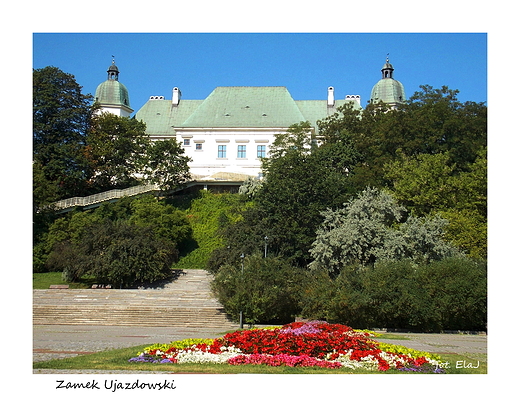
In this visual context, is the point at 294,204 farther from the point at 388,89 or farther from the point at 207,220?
the point at 388,89

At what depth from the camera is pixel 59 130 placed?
40156mm

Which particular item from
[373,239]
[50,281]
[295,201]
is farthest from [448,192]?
[50,281]

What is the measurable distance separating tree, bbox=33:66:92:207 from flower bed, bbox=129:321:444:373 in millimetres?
26272

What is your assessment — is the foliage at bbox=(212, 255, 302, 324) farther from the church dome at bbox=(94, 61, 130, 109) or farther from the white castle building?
the church dome at bbox=(94, 61, 130, 109)

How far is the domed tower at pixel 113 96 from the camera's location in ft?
190

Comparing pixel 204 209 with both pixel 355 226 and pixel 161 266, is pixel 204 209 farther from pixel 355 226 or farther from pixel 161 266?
pixel 355 226

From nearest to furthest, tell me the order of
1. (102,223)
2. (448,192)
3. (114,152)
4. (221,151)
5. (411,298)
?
(411,298) → (448,192) → (102,223) → (114,152) → (221,151)

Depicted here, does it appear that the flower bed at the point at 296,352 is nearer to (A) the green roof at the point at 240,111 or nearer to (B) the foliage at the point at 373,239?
(B) the foliage at the point at 373,239

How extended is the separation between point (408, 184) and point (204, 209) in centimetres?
1572

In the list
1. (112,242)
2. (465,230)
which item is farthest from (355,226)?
(112,242)

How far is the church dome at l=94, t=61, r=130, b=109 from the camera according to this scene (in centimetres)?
5794

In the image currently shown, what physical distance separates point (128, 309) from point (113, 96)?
37.6 m

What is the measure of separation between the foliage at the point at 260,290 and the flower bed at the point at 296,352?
849cm

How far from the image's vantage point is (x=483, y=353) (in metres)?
13.8
